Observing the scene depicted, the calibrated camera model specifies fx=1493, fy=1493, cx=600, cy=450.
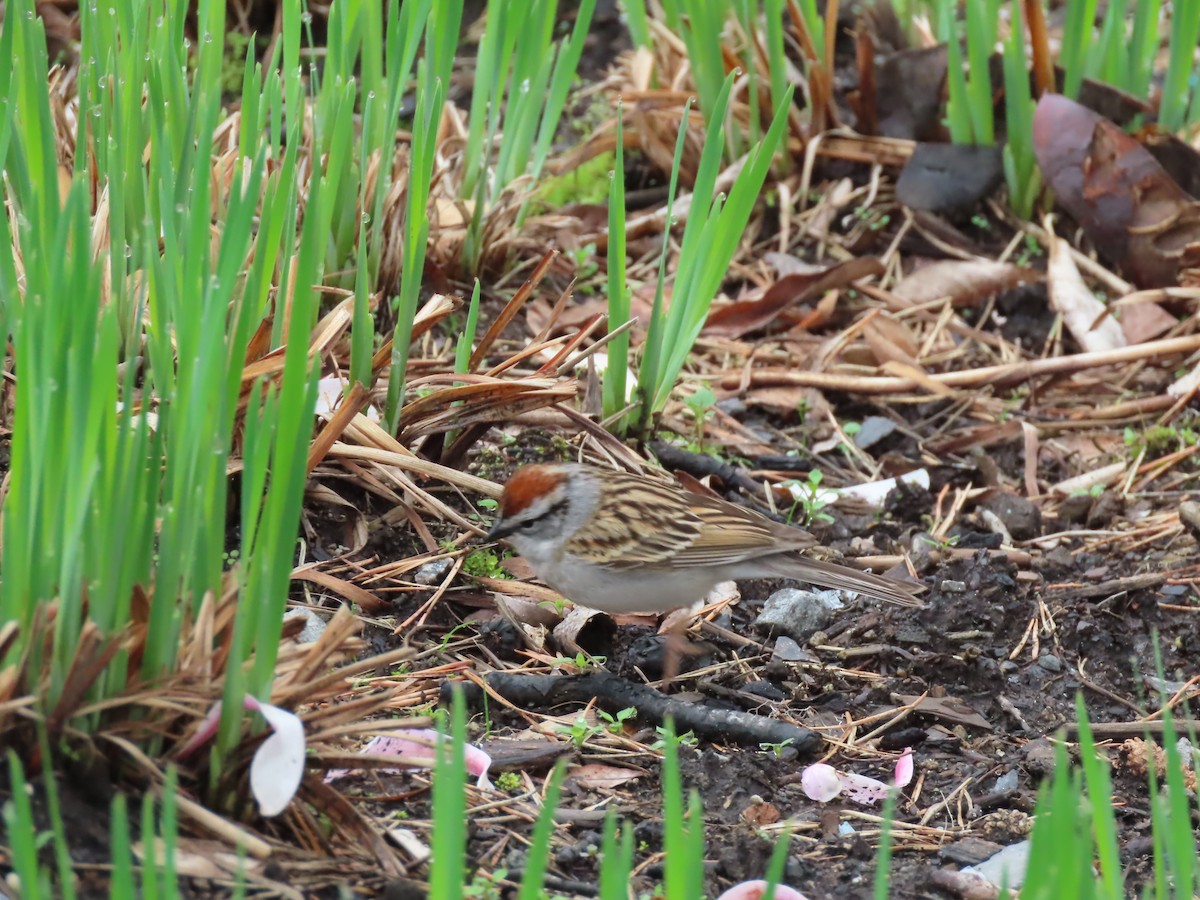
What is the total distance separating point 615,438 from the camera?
502 cm

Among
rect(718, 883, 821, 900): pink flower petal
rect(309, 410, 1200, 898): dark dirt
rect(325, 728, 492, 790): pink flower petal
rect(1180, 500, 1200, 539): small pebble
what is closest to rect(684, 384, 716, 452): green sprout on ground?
rect(309, 410, 1200, 898): dark dirt

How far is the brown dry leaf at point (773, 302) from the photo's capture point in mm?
6430

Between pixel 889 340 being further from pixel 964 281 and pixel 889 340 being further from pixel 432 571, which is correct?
pixel 432 571

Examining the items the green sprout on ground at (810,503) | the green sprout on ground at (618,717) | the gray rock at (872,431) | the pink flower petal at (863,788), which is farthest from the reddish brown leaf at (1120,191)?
the green sprout on ground at (618,717)

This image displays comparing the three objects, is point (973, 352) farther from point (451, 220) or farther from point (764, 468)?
point (451, 220)

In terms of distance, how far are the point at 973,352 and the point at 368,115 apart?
9.63 ft

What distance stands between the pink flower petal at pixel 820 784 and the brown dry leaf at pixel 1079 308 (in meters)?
3.13

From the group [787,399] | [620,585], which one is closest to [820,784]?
[620,585]

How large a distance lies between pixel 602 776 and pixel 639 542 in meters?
0.90

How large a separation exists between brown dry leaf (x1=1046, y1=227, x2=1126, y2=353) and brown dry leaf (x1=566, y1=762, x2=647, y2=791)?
3.45 m

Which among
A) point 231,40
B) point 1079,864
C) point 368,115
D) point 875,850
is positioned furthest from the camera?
point 231,40

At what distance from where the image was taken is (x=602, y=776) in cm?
359

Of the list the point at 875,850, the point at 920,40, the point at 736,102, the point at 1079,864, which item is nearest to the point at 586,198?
the point at 736,102

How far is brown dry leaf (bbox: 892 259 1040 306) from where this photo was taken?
668cm
